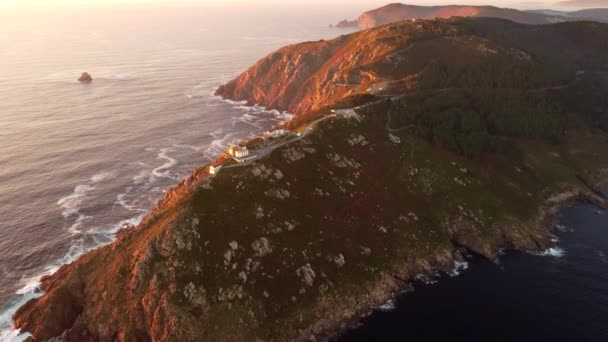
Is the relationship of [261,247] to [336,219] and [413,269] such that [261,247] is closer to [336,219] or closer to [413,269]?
[336,219]

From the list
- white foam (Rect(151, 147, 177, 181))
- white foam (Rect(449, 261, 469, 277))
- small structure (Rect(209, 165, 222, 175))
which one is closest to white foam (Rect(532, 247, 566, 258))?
white foam (Rect(449, 261, 469, 277))

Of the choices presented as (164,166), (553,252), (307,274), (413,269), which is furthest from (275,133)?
(553,252)

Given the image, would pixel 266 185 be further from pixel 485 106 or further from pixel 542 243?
pixel 485 106

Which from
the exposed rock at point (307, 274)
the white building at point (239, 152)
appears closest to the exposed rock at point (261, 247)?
the exposed rock at point (307, 274)

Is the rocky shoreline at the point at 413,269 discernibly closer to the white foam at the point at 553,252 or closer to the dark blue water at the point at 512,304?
the white foam at the point at 553,252

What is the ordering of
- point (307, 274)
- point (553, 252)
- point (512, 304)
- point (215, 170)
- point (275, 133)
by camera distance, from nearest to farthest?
1. point (512, 304)
2. point (307, 274)
3. point (215, 170)
4. point (553, 252)
5. point (275, 133)

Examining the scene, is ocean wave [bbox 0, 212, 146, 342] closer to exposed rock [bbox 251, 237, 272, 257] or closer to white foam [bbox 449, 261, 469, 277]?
exposed rock [bbox 251, 237, 272, 257]
